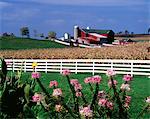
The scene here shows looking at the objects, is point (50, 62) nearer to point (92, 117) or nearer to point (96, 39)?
point (92, 117)

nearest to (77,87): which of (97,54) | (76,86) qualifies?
(76,86)

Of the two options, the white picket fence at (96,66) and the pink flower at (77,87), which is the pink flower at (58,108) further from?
the white picket fence at (96,66)

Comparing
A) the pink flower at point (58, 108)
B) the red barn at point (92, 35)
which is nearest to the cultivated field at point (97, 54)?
the pink flower at point (58, 108)

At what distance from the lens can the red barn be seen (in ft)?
280

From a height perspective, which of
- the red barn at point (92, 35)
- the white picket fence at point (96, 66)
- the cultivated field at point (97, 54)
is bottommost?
the white picket fence at point (96, 66)

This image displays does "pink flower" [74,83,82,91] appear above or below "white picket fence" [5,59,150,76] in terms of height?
below

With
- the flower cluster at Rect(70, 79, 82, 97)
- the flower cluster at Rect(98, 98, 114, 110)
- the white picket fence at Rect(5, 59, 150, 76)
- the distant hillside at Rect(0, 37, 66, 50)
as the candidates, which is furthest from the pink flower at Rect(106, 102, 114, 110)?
the distant hillside at Rect(0, 37, 66, 50)

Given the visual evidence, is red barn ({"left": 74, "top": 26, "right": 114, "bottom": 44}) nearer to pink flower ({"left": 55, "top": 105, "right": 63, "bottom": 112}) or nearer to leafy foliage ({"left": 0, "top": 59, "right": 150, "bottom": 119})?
leafy foliage ({"left": 0, "top": 59, "right": 150, "bottom": 119})

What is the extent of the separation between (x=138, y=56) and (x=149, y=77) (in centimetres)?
739

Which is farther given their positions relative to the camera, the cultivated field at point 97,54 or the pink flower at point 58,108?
the cultivated field at point 97,54

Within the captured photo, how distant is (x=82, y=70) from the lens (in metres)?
25.6

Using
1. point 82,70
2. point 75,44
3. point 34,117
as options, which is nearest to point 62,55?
point 82,70

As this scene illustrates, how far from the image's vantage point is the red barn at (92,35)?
280 ft

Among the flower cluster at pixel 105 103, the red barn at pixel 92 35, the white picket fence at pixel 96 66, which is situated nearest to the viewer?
the flower cluster at pixel 105 103
